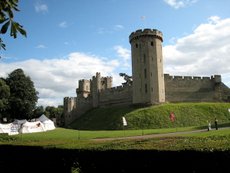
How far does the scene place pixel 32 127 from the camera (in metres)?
45.3

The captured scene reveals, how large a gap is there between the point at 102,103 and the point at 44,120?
24829 mm

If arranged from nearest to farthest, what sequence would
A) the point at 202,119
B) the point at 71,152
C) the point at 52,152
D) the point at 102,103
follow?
the point at 71,152 < the point at 52,152 < the point at 202,119 < the point at 102,103

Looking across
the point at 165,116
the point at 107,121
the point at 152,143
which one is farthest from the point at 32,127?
the point at 152,143

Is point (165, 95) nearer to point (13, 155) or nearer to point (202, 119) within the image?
point (202, 119)

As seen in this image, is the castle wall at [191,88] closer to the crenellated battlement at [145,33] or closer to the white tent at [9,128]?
the crenellated battlement at [145,33]

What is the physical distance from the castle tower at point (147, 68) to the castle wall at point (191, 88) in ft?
11.2

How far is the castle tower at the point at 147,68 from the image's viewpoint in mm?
55500

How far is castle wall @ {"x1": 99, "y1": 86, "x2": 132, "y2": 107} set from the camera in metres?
66.3

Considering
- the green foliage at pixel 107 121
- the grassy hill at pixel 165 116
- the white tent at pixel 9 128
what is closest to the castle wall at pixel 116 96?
the green foliage at pixel 107 121

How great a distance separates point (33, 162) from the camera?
12.8 metres

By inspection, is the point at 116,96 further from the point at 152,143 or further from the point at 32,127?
the point at 152,143

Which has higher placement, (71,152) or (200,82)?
(200,82)

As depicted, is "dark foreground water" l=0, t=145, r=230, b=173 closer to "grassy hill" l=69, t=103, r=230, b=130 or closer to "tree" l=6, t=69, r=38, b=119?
"grassy hill" l=69, t=103, r=230, b=130

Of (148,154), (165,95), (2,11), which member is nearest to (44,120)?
(165,95)
